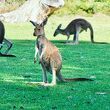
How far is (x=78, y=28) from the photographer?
17.6m

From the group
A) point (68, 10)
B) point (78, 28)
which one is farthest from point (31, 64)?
point (68, 10)

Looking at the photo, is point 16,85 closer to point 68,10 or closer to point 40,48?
point 40,48

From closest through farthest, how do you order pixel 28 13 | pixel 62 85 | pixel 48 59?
pixel 48 59 → pixel 62 85 → pixel 28 13

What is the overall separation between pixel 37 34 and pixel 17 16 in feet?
61.8

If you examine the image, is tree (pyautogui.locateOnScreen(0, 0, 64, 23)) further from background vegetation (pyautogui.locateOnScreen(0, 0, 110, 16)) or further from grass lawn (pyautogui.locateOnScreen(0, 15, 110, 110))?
grass lawn (pyautogui.locateOnScreen(0, 15, 110, 110))

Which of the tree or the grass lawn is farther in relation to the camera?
the tree

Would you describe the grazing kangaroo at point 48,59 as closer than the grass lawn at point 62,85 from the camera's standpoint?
No

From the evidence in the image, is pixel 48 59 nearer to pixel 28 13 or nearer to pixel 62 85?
pixel 62 85

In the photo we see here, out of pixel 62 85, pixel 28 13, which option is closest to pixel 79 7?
pixel 28 13

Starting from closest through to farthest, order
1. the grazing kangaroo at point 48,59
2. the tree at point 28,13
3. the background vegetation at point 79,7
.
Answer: the grazing kangaroo at point 48,59 < the tree at point 28,13 < the background vegetation at point 79,7

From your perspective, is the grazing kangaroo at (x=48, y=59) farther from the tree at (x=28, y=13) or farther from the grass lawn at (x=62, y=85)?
the tree at (x=28, y=13)

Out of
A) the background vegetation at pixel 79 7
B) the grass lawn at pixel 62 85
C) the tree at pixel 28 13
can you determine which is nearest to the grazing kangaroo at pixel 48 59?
→ the grass lawn at pixel 62 85

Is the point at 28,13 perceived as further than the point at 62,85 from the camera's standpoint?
Yes

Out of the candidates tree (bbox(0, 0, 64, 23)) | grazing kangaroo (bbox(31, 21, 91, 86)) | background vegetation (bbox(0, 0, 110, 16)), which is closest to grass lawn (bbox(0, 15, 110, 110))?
grazing kangaroo (bbox(31, 21, 91, 86))
